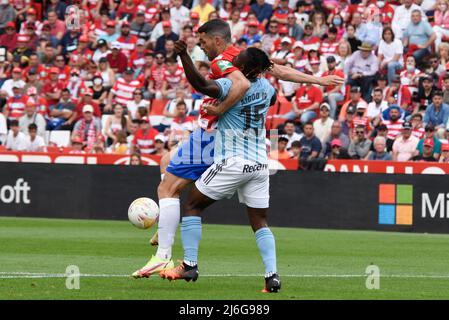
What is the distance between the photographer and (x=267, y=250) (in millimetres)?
11289

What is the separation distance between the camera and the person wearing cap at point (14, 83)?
96.0 feet

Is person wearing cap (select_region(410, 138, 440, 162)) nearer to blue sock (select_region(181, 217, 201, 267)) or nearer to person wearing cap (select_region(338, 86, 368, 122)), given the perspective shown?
person wearing cap (select_region(338, 86, 368, 122))

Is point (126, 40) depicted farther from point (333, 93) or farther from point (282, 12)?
point (333, 93)

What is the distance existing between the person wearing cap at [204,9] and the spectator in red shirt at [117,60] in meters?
2.22

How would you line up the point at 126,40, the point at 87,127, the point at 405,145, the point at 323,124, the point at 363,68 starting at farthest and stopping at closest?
1. the point at 126,40
2. the point at 87,127
3. the point at 363,68
4. the point at 323,124
5. the point at 405,145

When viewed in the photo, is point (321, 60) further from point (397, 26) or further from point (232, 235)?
point (232, 235)

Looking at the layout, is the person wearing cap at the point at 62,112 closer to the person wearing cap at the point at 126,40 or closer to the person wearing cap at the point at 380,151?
the person wearing cap at the point at 126,40

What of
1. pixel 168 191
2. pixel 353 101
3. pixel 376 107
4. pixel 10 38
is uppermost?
pixel 10 38

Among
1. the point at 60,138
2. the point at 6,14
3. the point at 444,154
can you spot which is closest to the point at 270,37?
the point at 60,138

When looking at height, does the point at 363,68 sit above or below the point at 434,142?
above

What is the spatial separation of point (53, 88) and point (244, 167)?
19.0 meters

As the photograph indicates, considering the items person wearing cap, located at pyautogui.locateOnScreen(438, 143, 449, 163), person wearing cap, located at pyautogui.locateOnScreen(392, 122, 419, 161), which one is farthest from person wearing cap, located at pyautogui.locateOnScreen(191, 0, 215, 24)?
person wearing cap, located at pyautogui.locateOnScreen(438, 143, 449, 163)

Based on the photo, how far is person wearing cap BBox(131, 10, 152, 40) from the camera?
30.7 meters

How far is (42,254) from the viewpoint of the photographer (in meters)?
15.7
